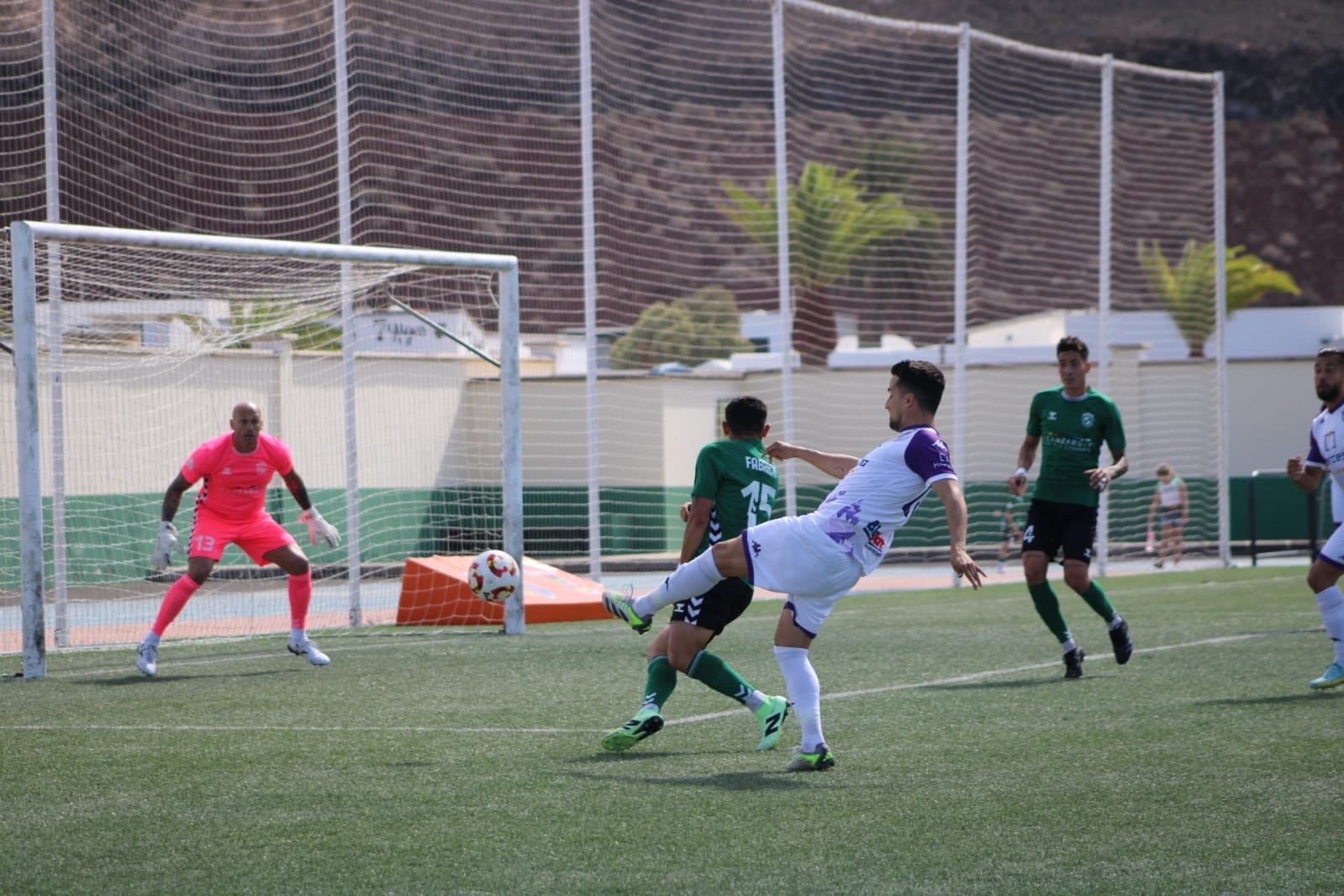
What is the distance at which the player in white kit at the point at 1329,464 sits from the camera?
945 cm

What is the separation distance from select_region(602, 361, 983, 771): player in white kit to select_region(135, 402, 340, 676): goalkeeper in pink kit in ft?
18.1

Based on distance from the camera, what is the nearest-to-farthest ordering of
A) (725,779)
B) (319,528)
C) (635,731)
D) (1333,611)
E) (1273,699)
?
(725,779) < (635,731) < (1273,699) < (1333,611) < (319,528)

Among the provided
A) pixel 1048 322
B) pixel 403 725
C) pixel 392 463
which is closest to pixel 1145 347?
pixel 1048 322

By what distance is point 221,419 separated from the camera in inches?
805

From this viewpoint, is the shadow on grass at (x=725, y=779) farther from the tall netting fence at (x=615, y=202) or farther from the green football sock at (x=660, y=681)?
the tall netting fence at (x=615, y=202)

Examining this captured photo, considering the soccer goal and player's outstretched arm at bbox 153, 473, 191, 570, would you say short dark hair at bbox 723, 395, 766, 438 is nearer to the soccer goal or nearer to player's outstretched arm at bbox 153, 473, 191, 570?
player's outstretched arm at bbox 153, 473, 191, 570

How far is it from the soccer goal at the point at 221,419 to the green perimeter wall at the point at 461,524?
0.17 feet

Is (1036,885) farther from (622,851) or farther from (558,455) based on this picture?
(558,455)

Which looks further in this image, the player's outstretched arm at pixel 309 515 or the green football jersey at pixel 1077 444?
the player's outstretched arm at pixel 309 515

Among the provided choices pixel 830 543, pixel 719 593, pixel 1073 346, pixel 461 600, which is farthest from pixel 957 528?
pixel 461 600

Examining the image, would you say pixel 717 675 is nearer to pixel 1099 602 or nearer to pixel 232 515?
pixel 1099 602

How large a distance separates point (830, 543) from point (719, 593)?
0.94 m

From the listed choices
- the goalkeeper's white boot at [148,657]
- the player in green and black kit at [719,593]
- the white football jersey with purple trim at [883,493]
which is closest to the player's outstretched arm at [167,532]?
the goalkeeper's white boot at [148,657]

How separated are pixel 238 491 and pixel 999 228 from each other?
7308 centimetres
